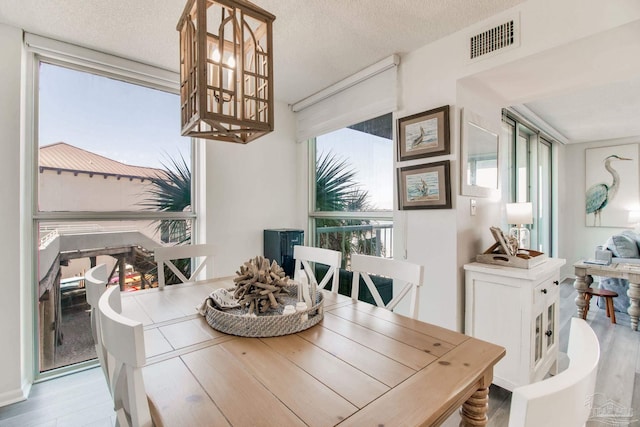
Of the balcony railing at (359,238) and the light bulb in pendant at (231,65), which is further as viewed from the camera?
the balcony railing at (359,238)

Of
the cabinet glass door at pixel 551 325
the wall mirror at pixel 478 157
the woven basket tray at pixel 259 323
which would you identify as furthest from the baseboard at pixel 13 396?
the cabinet glass door at pixel 551 325

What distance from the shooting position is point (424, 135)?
2.21 metres

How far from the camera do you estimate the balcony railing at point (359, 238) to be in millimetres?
2730

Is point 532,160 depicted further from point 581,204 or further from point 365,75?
point 365,75

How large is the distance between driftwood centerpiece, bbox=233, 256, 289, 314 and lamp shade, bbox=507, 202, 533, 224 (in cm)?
209

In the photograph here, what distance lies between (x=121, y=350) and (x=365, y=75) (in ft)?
8.29

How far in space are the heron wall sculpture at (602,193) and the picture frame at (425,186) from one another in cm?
464

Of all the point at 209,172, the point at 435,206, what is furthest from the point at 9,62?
the point at 435,206

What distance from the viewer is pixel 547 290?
2.00 metres

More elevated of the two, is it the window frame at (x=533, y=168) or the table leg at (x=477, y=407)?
the window frame at (x=533, y=168)

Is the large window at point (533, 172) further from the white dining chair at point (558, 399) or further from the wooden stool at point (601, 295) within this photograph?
the white dining chair at point (558, 399)

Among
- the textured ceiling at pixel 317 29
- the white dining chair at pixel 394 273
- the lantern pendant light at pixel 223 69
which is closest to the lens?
the lantern pendant light at pixel 223 69

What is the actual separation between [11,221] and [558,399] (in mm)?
2798

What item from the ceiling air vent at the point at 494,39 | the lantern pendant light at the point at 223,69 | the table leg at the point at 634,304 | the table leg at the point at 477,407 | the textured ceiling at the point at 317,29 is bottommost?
the table leg at the point at 634,304
